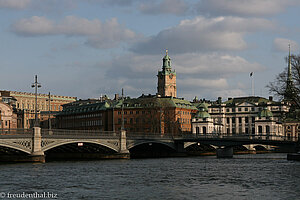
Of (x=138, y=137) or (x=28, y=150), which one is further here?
(x=138, y=137)

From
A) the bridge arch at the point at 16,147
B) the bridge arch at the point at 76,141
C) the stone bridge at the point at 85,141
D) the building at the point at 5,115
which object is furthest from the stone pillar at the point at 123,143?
the building at the point at 5,115


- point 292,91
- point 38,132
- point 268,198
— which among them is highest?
point 292,91

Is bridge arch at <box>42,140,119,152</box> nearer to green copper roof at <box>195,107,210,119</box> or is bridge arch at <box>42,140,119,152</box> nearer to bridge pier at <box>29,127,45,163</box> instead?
bridge pier at <box>29,127,45,163</box>

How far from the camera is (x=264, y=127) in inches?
7520

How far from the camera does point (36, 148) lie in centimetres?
8219

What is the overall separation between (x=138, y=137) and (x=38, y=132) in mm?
30989

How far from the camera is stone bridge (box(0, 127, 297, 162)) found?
8025 centimetres

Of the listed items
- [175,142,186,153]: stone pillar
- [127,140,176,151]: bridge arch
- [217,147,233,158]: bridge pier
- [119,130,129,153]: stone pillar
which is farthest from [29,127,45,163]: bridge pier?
[217,147,233,158]: bridge pier

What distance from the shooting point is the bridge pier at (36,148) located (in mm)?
81375

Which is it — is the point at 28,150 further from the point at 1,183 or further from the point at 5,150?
the point at 1,183

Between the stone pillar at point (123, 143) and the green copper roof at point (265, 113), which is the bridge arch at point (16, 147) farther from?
the green copper roof at point (265, 113)

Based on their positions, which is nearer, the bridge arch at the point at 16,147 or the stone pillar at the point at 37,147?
the bridge arch at the point at 16,147

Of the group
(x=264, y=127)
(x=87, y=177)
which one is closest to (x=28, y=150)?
(x=87, y=177)

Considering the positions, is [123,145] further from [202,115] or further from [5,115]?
[202,115]
